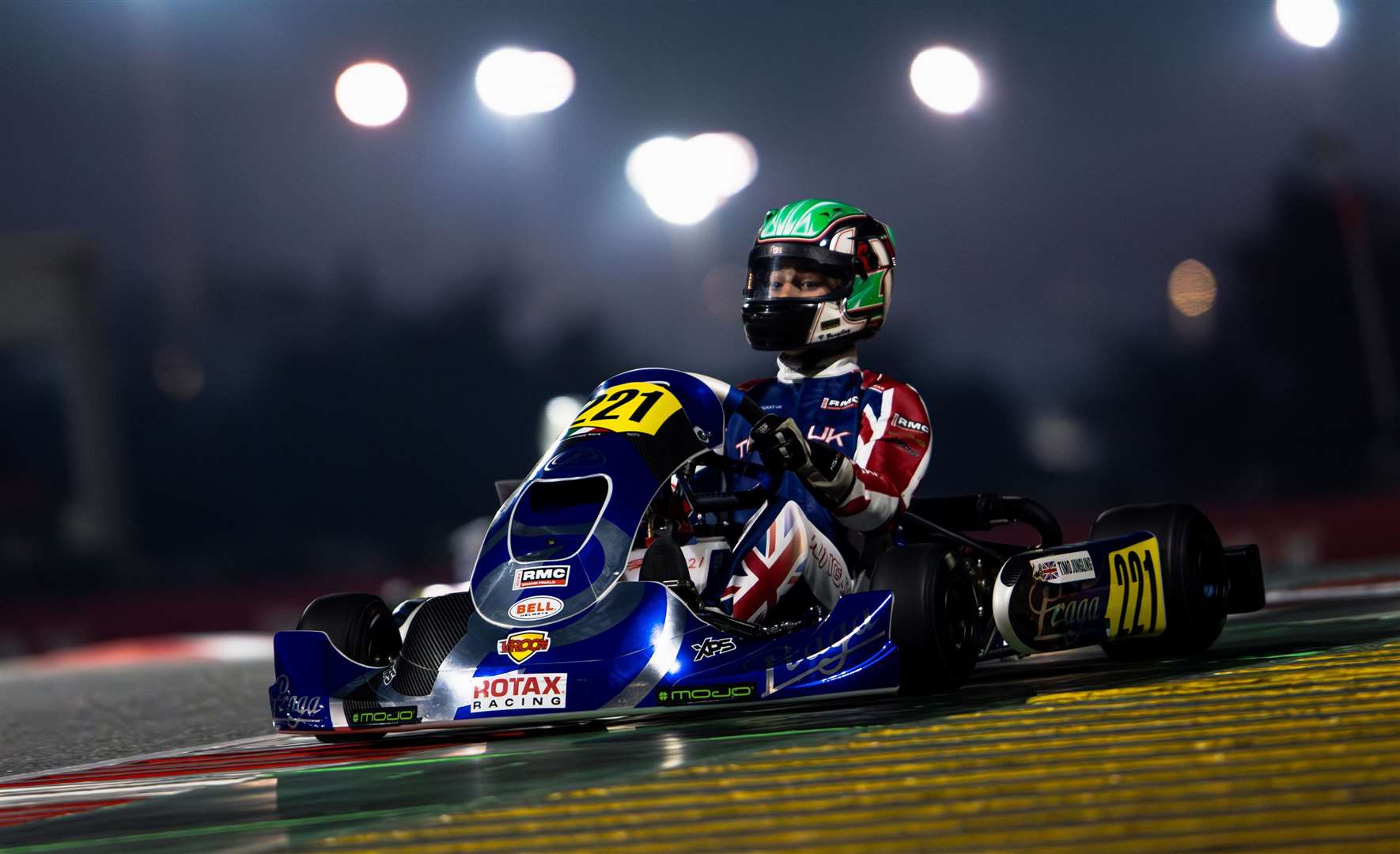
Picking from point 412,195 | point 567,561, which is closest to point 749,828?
point 567,561

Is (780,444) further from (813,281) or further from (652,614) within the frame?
(813,281)

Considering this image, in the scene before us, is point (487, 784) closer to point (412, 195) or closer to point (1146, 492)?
point (1146, 492)

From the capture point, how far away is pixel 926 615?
4.39m

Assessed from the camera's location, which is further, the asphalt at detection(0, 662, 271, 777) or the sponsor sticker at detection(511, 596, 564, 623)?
the asphalt at detection(0, 662, 271, 777)

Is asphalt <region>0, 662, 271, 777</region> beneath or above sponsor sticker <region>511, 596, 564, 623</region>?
beneath

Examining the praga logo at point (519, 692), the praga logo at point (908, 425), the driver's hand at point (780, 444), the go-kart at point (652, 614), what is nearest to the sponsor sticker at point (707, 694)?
the go-kart at point (652, 614)

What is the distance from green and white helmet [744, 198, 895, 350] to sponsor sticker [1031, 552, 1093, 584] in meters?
0.95

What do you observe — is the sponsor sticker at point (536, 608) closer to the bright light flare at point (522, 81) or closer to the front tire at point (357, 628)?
the front tire at point (357, 628)

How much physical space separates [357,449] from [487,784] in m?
30.3

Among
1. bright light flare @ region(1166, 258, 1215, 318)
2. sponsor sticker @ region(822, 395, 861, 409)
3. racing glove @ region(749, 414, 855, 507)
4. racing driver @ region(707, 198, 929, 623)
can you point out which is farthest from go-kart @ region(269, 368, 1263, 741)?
bright light flare @ region(1166, 258, 1215, 318)

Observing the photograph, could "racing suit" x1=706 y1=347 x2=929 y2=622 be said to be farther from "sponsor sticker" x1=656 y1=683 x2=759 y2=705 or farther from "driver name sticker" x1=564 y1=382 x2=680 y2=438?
"sponsor sticker" x1=656 y1=683 x2=759 y2=705

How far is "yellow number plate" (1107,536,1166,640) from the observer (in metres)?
5.27

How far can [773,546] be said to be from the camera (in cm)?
477

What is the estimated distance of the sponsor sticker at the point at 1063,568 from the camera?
4957 mm
